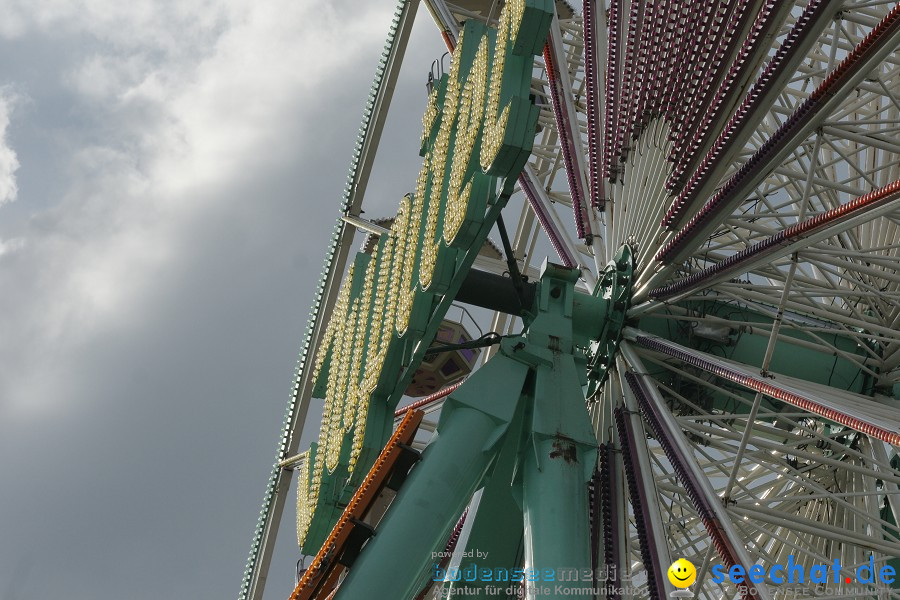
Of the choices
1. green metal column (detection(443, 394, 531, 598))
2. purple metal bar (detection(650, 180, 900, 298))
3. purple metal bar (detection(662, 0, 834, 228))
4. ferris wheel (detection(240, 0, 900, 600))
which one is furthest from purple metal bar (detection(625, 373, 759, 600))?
purple metal bar (detection(662, 0, 834, 228))

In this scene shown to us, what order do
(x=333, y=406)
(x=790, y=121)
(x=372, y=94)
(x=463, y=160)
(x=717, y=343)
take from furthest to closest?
(x=372, y=94), (x=333, y=406), (x=717, y=343), (x=463, y=160), (x=790, y=121)

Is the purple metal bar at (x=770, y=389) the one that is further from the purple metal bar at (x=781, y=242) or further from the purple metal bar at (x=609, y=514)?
the purple metal bar at (x=609, y=514)

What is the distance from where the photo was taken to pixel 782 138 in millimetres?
15695

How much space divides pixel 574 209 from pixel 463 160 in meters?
4.66

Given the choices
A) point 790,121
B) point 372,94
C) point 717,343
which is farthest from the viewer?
point 372,94

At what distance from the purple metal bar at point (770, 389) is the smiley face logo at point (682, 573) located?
2318 mm

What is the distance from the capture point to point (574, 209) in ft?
70.9

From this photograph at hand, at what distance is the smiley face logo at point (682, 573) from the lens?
52.1 ft

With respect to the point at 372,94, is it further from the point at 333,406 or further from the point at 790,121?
the point at 790,121

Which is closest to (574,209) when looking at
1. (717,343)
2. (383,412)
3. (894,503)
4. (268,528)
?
(717,343)

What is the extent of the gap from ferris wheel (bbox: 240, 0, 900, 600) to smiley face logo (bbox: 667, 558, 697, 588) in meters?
0.10

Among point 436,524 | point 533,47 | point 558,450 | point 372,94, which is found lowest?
point 436,524

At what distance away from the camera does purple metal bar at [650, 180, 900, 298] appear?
1416cm

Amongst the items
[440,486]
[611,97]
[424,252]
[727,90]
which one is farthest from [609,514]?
[611,97]
